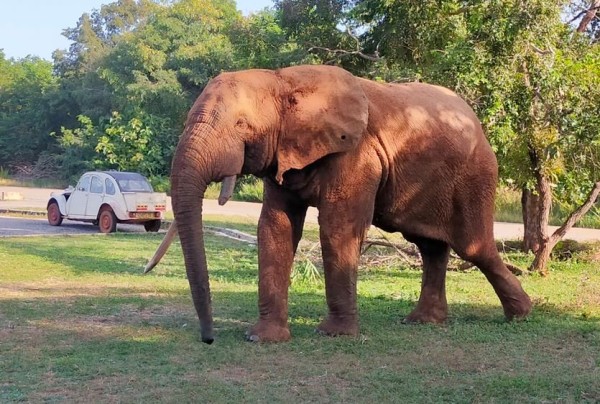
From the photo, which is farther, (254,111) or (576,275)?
(576,275)

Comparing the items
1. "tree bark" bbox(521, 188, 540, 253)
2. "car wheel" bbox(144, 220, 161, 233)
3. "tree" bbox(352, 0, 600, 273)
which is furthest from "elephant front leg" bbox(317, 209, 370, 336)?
"car wheel" bbox(144, 220, 161, 233)

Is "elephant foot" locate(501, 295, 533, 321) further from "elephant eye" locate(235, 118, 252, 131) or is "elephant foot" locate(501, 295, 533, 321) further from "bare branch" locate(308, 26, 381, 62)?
"bare branch" locate(308, 26, 381, 62)

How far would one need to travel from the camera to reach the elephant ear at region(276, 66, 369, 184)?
7.64m

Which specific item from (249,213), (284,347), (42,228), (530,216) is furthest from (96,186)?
(284,347)

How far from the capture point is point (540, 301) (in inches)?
405

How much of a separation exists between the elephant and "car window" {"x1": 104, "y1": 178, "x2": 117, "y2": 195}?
1410 centimetres

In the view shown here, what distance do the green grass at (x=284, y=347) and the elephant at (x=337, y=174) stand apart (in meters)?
0.48

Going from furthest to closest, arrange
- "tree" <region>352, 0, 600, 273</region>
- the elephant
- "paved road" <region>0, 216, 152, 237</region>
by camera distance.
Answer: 1. "paved road" <region>0, 216, 152, 237</region>
2. "tree" <region>352, 0, 600, 273</region>
3. the elephant

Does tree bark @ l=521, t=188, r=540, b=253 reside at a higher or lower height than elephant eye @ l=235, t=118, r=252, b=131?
lower

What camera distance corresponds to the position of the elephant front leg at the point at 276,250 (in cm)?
800

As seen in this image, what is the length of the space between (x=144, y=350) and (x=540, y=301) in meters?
5.26

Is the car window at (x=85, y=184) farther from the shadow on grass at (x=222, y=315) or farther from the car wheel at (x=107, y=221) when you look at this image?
the shadow on grass at (x=222, y=315)

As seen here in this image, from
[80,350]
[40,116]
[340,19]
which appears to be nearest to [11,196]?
[340,19]

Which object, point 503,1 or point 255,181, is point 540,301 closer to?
point 503,1
